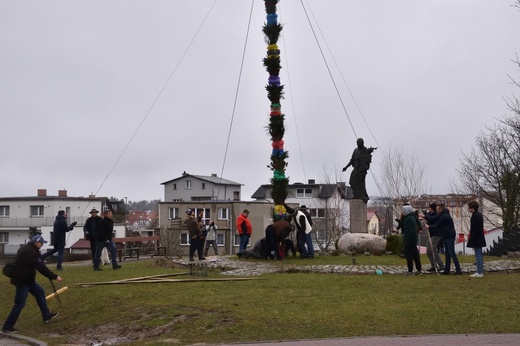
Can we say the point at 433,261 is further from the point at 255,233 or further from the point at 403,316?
the point at 255,233


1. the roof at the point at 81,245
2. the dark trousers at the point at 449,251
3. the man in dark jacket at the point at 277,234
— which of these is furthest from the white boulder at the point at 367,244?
the roof at the point at 81,245

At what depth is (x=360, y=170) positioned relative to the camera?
2584 cm

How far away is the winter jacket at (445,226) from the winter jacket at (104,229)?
30.5 feet

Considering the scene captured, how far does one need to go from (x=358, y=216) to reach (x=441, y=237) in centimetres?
753

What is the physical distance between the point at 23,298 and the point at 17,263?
0.68 meters

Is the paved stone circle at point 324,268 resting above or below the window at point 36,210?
below

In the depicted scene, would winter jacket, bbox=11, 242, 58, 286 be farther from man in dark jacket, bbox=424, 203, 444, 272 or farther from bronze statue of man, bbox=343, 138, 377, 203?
bronze statue of man, bbox=343, 138, 377, 203

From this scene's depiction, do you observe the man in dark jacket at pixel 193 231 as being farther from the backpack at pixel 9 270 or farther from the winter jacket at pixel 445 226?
the backpack at pixel 9 270

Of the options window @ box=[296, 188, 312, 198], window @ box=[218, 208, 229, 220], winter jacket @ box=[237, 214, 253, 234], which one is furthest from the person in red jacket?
window @ box=[296, 188, 312, 198]

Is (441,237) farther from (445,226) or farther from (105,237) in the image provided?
(105,237)

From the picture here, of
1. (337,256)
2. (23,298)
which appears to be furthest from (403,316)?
(337,256)

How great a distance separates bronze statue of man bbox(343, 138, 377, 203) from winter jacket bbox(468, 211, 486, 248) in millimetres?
8316

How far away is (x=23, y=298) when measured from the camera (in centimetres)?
1415

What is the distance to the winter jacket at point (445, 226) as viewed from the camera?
17.9m
